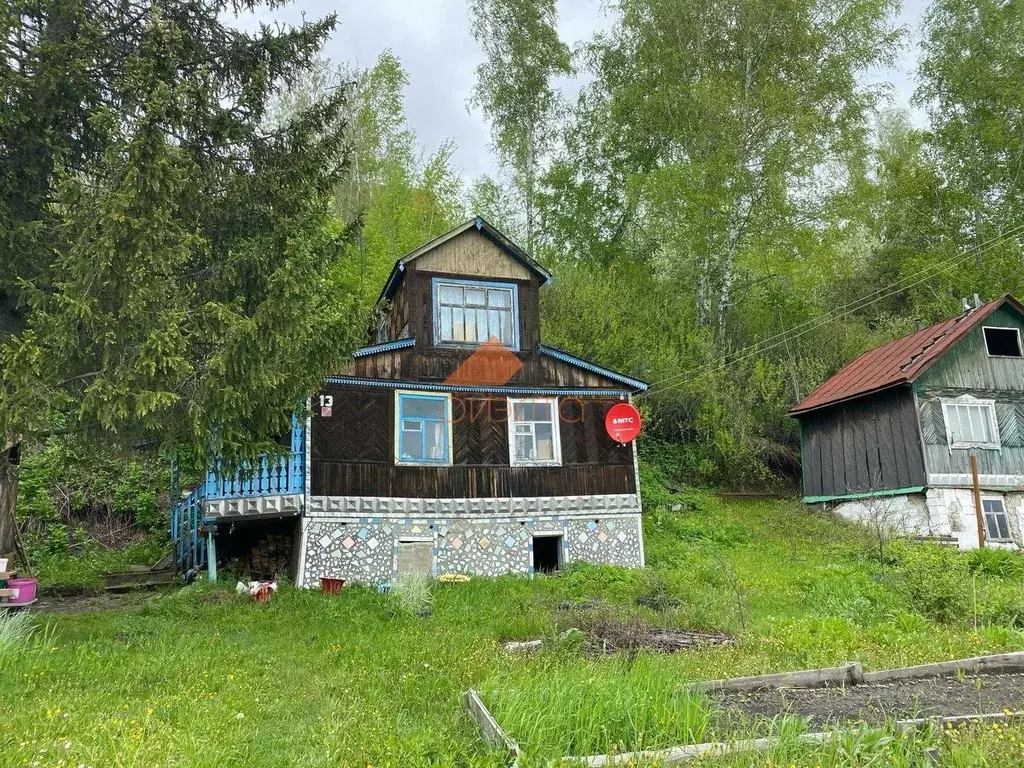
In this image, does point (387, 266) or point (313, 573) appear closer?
point (313, 573)

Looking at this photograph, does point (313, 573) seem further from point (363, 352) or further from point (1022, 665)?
point (1022, 665)

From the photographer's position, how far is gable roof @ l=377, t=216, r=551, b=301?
1675 cm

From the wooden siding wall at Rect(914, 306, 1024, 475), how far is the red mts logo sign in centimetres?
863

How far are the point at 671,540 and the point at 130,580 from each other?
487 inches

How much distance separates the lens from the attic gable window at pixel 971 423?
20.3 m

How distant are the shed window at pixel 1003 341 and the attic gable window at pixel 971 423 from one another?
64.3 inches

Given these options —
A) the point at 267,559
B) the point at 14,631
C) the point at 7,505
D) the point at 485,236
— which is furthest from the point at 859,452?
the point at 14,631

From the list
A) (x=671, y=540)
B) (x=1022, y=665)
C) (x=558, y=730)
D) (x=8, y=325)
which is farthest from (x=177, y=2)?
(x=671, y=540)

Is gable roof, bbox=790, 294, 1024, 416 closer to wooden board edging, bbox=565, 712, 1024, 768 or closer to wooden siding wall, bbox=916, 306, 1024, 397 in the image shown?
wooden siding wall, bbox=916, 306, 1024, 397

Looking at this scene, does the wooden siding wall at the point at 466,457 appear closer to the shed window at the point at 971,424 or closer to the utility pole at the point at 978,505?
the utility pole at the point at 978,505

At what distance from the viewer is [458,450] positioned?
16.1m

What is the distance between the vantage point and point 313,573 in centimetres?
1460

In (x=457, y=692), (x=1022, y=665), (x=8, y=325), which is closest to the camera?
(x=457, y=692)

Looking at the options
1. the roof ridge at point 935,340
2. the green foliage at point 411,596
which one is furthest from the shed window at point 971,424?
the green foliage at point 411,596
